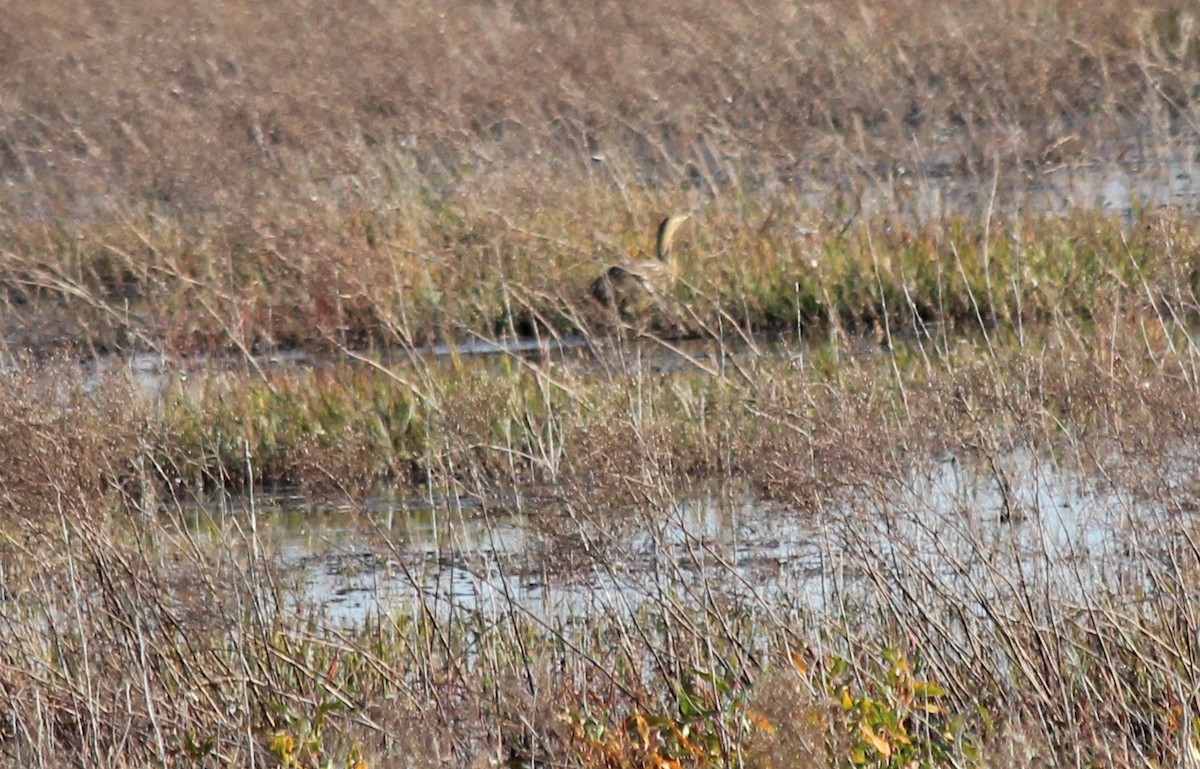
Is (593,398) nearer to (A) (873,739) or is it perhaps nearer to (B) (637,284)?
(B) (637,284)

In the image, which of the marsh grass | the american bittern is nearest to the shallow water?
the marsh grass

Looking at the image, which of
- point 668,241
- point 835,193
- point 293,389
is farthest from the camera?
point 835,193

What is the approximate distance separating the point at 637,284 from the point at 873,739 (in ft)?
24.3

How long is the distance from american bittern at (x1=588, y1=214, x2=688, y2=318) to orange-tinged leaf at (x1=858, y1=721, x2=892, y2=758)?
6837mm

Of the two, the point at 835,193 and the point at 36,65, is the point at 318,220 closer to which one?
the point at 835,193

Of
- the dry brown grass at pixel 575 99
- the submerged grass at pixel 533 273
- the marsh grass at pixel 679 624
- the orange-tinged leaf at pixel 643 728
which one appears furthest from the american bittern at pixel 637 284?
the orange-tinged leaf at pixel 643 728

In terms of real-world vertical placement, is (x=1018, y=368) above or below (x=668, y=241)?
above

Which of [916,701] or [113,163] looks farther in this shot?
[113,163]

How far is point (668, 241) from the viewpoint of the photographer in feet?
41.2

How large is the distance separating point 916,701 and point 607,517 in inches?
33.3

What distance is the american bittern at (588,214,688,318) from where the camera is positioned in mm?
11695

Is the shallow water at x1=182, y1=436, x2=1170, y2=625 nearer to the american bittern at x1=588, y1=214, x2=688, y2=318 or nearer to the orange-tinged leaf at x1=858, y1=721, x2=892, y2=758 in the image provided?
the orange-tinged leaf at x1=858, y1=721, x2=892, y2=758

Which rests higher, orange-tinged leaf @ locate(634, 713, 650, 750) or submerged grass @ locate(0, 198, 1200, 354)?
orange-tinged leaf @ locate(634, 713, 650, 750)

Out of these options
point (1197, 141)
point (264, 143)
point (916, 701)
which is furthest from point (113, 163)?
point (916, 701)
